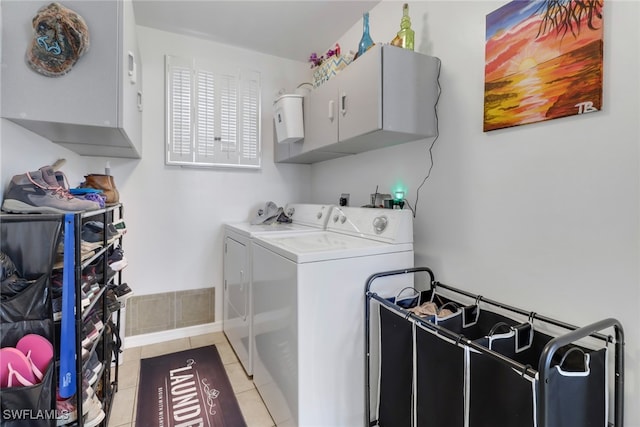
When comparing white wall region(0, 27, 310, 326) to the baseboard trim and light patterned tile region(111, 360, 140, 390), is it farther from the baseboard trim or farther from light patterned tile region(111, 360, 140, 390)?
light patterned tile region(111, 360, 140, 390)

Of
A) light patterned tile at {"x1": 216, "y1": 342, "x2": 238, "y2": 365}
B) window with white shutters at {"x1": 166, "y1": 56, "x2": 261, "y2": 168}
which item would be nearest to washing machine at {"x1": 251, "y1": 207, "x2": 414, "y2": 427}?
light patterned tile at {"x1": 216, "y1": 342, "x2": 238, "y2": 365}

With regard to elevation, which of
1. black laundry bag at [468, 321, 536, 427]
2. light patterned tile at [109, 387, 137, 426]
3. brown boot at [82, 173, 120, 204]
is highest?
brown boot at [82, 173, 120, 204]

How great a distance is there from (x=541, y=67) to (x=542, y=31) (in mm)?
144

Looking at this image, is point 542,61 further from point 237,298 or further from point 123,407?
point 123,407

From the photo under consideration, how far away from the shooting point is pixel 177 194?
2592 millimetres

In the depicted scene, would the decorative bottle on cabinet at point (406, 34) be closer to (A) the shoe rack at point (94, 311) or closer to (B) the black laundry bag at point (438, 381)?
(B) the black laundry bag at point (438, 381)

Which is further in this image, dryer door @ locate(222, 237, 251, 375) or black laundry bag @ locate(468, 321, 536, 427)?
dryer door @ locate(222, 237, 251, 375)

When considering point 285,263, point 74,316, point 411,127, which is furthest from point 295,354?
point 411,127

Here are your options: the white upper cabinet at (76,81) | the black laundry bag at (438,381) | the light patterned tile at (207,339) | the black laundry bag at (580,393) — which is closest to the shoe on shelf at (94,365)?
the white upper cabinet at (76,81)

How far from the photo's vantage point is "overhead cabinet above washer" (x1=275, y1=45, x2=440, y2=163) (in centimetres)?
155

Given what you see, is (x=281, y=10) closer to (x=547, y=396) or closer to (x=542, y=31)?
(x=542, y=31)

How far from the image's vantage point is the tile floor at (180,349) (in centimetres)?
164
